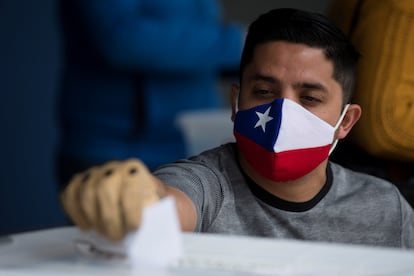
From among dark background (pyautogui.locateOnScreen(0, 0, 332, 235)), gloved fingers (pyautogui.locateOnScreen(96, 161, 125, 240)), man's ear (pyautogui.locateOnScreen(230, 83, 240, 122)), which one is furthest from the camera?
dark background (pyautogui.locateOnScreen(0, 0, 332, 235))

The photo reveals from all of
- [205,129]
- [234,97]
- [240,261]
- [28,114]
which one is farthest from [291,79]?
[28,114]

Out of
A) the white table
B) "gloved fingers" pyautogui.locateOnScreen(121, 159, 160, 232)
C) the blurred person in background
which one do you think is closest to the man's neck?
the white table

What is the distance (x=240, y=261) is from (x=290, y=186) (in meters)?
0.57

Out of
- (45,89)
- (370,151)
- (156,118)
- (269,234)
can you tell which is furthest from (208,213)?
(45,89)

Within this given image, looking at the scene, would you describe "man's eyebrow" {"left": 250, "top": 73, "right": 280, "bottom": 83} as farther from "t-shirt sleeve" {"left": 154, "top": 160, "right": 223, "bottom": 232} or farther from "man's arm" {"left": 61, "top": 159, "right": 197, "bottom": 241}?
"man's arm" {"left": 61, "top": 159, "right": 197, "bottom": 241}

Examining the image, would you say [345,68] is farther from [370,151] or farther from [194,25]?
[194,25]

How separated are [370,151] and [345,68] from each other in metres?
→ 0.32

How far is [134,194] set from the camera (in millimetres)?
1187

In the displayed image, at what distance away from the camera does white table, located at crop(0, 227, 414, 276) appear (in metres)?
1.23

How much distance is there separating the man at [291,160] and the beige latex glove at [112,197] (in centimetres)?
35

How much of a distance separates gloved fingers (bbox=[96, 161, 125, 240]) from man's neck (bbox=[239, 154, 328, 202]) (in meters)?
0.64

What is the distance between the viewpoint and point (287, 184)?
1813 mm

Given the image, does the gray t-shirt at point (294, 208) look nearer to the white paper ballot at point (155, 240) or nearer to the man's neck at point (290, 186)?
the man's neck at point (290, 186)

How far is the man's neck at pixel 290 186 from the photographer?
71.5 inches
